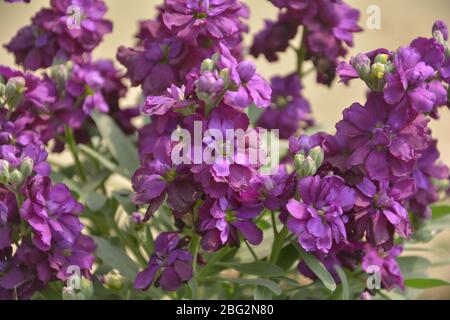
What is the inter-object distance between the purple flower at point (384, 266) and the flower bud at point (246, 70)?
1.03 feet

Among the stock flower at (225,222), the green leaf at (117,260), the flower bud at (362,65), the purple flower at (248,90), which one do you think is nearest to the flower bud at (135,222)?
the green leaf at (117,260)

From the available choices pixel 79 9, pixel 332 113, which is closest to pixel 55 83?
pixel 79 9

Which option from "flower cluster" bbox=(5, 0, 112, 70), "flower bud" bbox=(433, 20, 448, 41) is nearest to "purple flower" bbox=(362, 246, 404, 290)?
"flower bud" bbox=(433, 20, 448, 41)

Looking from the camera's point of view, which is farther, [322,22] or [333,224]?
[322,22]

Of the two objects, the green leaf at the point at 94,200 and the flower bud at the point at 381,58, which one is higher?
the flower bud at the point at 381,58

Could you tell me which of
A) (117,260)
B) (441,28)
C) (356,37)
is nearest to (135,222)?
(117,260)

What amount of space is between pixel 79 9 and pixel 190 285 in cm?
45

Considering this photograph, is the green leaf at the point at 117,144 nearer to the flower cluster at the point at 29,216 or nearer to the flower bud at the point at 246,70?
the flower cluster at the point at 29,216

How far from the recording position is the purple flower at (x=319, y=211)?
993 mm

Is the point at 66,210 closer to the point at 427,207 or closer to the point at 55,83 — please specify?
the point at 55,83

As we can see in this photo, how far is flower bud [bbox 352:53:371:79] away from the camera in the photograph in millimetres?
1000

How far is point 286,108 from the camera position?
Result: 146cm

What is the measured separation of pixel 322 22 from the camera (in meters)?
1.31

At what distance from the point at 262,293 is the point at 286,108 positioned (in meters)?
0.43
